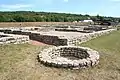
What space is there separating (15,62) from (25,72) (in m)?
1.12

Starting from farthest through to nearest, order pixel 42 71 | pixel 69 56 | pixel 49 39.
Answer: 1. pixel 49 39
2. pixel 69 56
3. pixel 42 71

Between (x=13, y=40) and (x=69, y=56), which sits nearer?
(x=69, y=56)

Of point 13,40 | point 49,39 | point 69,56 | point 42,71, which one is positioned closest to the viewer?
point 42,71

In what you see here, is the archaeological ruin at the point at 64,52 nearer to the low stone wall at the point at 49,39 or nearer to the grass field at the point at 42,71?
the low stone wall at the point at 49,39

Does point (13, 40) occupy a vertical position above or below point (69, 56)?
above

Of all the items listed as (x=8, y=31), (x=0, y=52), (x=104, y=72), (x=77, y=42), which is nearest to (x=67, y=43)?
(x=77, y=42)

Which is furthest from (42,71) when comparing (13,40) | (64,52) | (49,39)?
(49,39)

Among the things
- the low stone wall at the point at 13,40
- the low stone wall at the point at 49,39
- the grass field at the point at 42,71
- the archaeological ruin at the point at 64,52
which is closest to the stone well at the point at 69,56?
the archaeological ruin at the point at 64,52

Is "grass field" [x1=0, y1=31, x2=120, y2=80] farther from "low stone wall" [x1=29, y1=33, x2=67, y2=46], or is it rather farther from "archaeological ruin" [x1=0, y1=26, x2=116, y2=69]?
"low stone wall" [x1=29, y1=33, x2=67, y2=46]

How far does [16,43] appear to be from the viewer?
10.6 m

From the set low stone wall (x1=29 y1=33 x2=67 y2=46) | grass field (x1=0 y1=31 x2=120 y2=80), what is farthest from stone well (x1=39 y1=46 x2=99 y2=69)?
low stone wall (x1=29 y1=33 x2=67 y2=46)

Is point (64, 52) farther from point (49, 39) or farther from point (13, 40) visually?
point (49, 39)

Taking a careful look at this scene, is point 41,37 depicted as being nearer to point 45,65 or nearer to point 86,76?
point 45,65

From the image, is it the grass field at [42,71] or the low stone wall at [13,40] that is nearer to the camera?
the grass field at [42,71]
